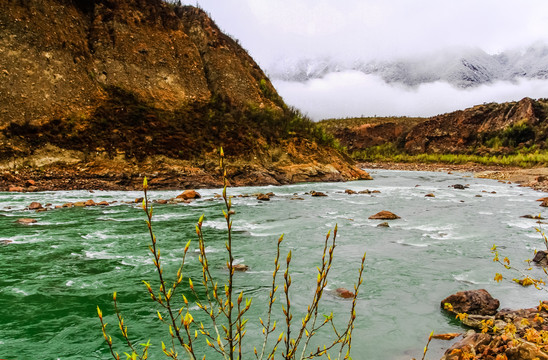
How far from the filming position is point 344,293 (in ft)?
18.1

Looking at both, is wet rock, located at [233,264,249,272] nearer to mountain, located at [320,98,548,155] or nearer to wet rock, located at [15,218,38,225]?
wet rock, located at [15,218,38,225]

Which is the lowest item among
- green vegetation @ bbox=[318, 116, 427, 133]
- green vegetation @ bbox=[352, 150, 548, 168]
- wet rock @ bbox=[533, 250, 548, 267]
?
wet rock @ bbox=[533, 250, 548, 267]

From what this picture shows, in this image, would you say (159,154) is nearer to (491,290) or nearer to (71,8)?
(71,8)

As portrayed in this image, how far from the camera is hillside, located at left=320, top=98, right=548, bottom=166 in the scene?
47844mm

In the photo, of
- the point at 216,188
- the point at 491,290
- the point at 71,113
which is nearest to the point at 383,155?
the point at 216,188

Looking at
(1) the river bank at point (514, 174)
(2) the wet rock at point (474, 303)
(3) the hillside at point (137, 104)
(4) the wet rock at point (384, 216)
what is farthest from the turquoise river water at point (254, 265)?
(1) the river bank at point (514, 174)

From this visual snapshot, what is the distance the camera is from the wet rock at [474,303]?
4770 millimetres

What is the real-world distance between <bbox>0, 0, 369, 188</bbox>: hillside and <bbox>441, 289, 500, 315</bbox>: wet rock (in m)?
16.6

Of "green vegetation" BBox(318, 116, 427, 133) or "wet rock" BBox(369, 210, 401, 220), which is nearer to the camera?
"wet rock" BBox(369, 210, 401, 220)

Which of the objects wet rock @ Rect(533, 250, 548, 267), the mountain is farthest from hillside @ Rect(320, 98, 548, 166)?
wet rock @ Rect(533, 250, 548, 267)

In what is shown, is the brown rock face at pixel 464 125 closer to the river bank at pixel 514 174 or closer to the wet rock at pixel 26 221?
the river bank at pixel 514 174

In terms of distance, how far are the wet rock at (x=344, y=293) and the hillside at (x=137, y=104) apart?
15256mm

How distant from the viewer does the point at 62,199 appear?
45.8 feet

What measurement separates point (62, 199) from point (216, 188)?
8.27 metres
